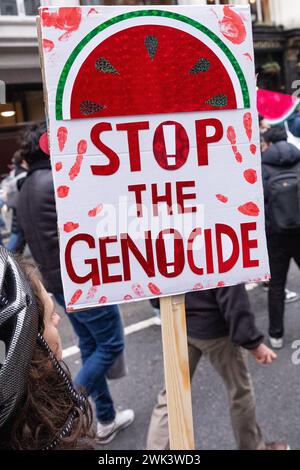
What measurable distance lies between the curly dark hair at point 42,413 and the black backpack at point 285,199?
2342 millimetres

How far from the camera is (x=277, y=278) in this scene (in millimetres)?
3469

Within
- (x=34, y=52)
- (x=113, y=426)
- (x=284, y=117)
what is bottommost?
(x=113, y=426)

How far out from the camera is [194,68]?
51.6 inches

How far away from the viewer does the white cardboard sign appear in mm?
1243

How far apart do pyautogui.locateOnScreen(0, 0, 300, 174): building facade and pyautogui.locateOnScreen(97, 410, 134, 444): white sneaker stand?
647 cm

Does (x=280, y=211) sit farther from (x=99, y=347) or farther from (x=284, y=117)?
(x=284, y=117)

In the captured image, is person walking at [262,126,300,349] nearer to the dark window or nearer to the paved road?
the paved road

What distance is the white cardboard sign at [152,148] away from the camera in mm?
1243

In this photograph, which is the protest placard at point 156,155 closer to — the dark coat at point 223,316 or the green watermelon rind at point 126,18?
the green watermelon rind at point 126,18

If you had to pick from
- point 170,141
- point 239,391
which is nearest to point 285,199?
point 239,391

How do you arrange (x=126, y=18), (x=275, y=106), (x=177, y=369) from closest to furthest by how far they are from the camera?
1. (x=126, y=18)
2. (x=177, y=369)
3. (x=275, y=106)

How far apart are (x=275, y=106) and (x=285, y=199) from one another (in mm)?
1898
